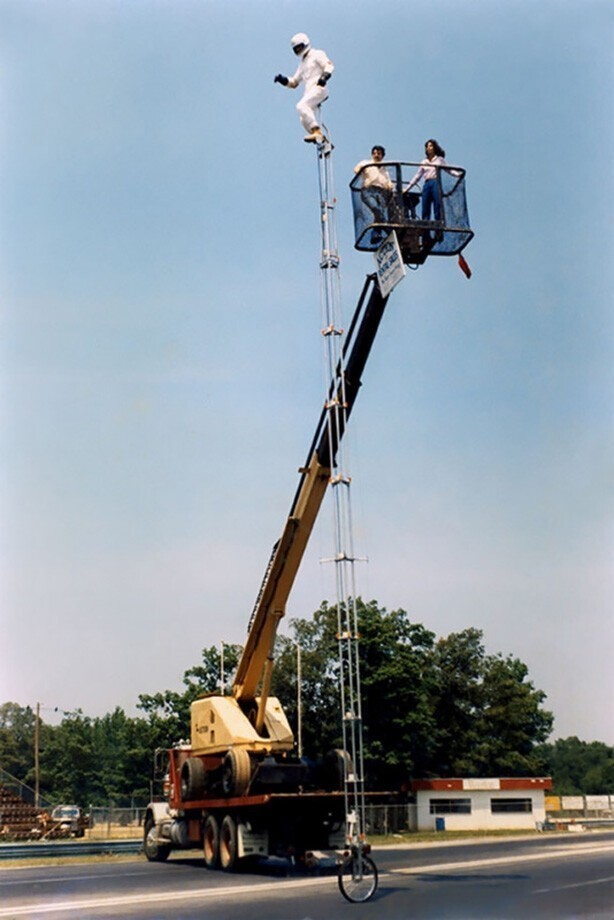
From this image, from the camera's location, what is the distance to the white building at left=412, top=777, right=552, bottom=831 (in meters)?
57.6

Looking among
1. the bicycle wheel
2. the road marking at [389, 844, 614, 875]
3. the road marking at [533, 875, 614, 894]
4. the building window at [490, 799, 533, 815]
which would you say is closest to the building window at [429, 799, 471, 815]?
the building window at [490, 799, 533, 815]

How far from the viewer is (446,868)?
22.2m

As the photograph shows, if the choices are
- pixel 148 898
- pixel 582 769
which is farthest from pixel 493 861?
pixel 582 769

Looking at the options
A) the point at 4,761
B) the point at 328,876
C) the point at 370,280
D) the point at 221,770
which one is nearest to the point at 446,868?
the point at 328,876

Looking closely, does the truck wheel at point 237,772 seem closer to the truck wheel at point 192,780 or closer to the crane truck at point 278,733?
the crane truck at point 278,733

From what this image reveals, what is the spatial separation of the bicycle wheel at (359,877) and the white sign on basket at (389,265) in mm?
7773

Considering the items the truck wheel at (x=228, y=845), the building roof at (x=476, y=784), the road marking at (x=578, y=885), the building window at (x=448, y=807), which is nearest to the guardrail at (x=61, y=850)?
the truck wheel at (x=228, y=845)

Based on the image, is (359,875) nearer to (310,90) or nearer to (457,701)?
(310,90)

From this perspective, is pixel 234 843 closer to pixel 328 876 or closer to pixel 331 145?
pixel 328 876

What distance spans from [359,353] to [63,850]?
62.5ft

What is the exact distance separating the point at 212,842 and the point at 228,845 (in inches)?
42.6

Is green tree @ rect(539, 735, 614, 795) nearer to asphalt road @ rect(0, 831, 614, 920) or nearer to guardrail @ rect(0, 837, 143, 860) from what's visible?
guardrail @ rect(0, 837, 143, 860)

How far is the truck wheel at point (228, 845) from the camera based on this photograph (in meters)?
20.8

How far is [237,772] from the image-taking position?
2084 cm
